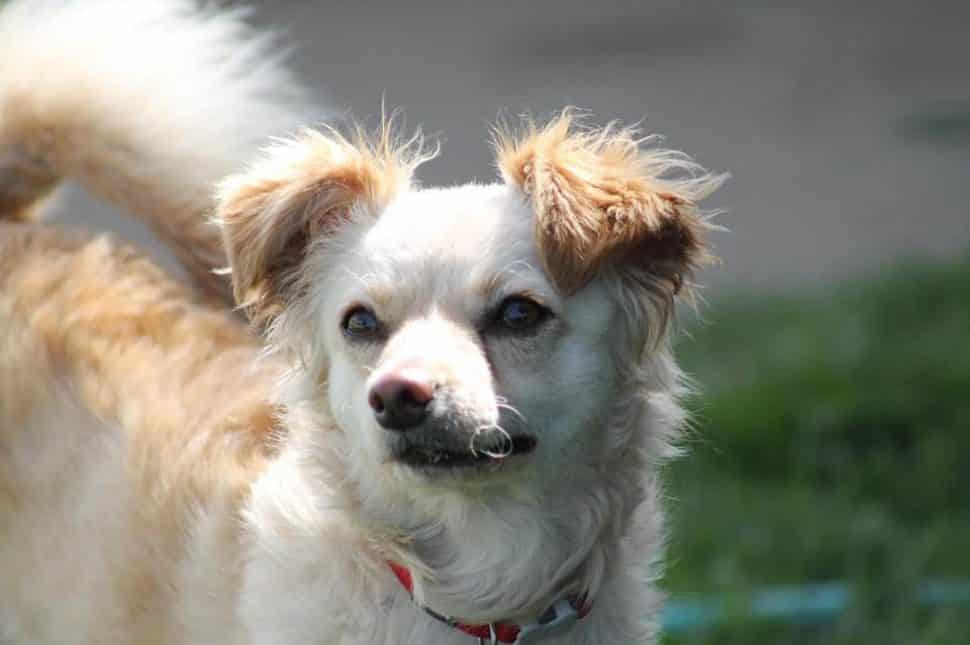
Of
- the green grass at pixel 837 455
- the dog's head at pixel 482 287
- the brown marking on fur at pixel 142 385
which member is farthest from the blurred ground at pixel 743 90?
the dog's head at pixel 482 287

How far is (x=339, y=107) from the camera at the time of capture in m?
9.19

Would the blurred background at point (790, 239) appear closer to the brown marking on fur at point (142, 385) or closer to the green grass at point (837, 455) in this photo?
the green grass at point (837, 455)

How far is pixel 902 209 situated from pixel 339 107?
116 inches

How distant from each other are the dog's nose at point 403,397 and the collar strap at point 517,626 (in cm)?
45

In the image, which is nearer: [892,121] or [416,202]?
[416,202]

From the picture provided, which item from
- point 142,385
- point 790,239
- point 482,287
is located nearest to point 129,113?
point 142,385

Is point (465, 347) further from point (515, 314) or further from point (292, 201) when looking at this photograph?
point (292, 201)

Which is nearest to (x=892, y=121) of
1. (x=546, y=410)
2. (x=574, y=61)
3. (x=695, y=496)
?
(x=574, y=61)

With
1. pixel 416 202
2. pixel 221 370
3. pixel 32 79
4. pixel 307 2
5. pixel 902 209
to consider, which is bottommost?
pixel 307 2

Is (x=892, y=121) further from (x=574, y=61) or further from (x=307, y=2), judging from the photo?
(x=307, y=2)

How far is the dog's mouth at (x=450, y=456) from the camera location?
3.21m

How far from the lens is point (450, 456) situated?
3.22 meters

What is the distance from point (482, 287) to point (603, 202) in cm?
28

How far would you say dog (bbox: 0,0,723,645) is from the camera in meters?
3.30
